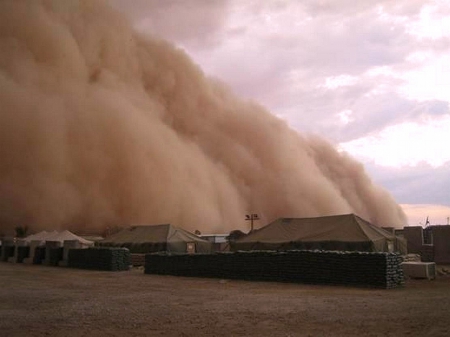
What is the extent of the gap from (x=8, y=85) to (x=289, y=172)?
77.1ft

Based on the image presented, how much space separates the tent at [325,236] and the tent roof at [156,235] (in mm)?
4440

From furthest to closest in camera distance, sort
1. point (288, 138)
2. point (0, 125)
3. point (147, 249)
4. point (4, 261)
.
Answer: point (288, 138) < point (0, 125) < point (4, 261) < point (147, 249)

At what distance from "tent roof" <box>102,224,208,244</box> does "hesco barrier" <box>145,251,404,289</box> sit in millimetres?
5694

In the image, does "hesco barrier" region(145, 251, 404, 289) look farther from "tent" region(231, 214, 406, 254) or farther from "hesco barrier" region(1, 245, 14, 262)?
"hesco barrier" region(1, 245, 14, 262)

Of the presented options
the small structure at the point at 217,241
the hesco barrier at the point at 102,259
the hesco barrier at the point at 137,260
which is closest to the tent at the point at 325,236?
the hesco barrier at the point at 102,259

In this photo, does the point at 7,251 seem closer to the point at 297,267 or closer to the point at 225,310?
the point at 297,267

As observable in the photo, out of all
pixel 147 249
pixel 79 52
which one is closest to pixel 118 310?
pixel 147 249

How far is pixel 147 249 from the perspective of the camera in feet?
72.5

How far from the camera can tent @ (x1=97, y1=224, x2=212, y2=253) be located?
71.9 feet

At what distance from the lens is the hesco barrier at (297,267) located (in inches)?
440

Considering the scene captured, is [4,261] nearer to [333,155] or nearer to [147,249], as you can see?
[147,249]

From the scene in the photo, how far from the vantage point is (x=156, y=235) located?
22.6m

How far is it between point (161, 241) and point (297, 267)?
33.5 ft

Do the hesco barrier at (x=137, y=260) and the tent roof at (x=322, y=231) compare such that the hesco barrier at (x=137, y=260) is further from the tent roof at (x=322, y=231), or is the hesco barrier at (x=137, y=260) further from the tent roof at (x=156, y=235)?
the tent roof at (x=322, y=231)
